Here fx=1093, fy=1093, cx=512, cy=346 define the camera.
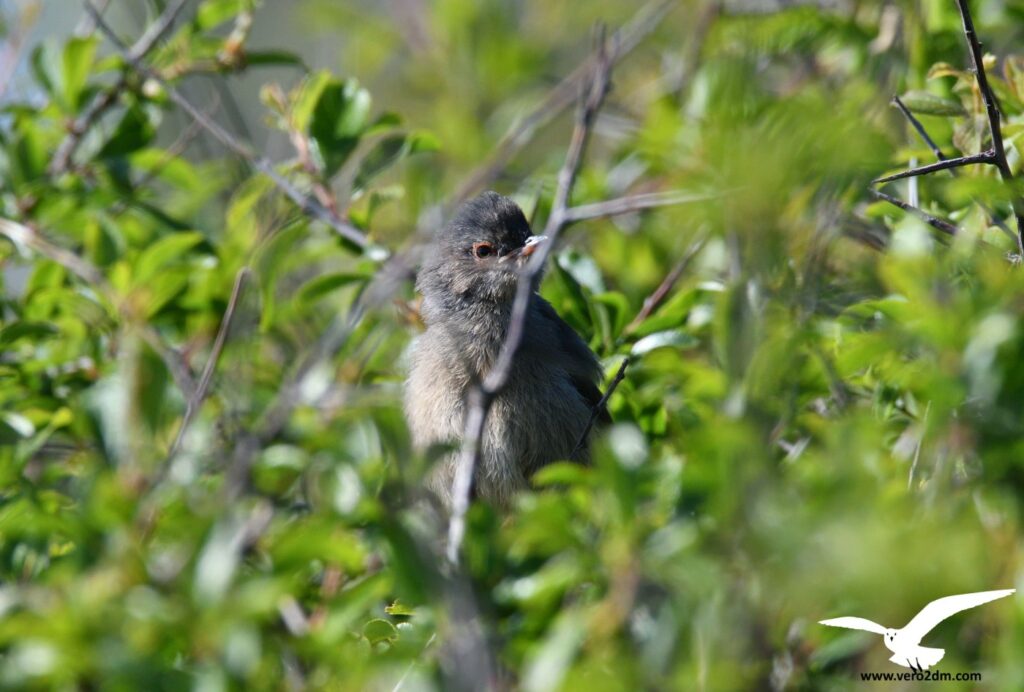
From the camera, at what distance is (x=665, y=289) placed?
4621mm

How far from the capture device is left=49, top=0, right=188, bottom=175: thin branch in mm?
4859

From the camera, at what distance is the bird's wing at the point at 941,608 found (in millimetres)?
2074

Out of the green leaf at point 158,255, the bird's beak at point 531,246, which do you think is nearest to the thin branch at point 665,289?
the bird's beak at point 531,246

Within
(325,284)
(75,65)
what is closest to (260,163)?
(325,284)

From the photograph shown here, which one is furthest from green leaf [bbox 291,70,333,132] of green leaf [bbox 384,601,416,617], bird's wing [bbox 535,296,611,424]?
green leaf [bbox 384,601,416,617]

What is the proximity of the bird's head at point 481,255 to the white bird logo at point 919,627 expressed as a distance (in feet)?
10.8

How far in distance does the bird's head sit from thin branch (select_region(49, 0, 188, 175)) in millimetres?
1609

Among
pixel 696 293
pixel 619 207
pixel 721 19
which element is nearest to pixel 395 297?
pixel 696 293

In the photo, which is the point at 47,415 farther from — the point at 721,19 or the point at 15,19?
the point at 721,19

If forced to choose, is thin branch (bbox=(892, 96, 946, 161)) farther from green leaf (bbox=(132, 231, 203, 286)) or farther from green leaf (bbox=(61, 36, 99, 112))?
green leaf (bbox=(61, 36, 99, 112))

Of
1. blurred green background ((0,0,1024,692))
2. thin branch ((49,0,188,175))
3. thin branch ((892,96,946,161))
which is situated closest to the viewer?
blurred green background ((0,0,1024,692))

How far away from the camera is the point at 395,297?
5.19 metres

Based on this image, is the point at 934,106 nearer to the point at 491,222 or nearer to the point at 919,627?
the point at 919,627

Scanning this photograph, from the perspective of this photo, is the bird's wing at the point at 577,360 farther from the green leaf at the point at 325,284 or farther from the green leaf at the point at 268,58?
the green leaf at the point at 268,58
